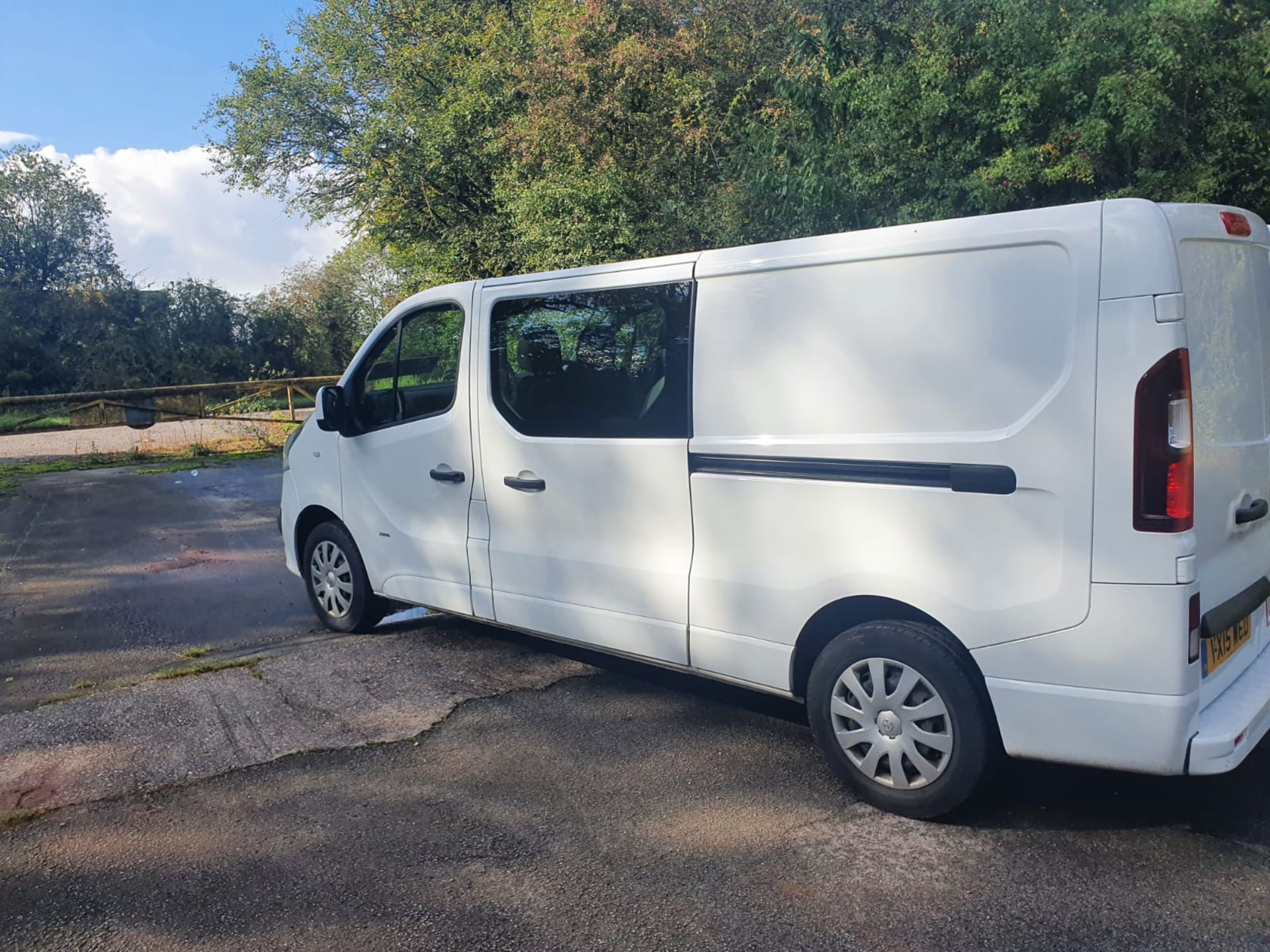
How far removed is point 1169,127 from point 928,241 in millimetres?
10687

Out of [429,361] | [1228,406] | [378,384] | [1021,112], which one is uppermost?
[1021,112]

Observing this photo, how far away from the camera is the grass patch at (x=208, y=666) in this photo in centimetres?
542

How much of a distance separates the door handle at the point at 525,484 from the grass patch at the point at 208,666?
1.88 meters

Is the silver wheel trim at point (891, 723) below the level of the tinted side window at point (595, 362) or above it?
below

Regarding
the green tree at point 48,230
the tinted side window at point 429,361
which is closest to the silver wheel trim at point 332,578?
the tinted side window at point 429,361

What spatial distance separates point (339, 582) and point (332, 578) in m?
0.06

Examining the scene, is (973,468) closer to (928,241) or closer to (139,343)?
(928,241)

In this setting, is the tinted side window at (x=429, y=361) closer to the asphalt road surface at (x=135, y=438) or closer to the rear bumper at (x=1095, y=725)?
the rear bumper at (x=1095, y=725)

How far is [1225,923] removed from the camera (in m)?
2.91

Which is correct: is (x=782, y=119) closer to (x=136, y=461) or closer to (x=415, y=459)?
(x=415, y=459)

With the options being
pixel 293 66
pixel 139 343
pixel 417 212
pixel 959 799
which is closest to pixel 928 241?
pixel 959 799

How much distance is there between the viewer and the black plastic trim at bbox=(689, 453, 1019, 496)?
129 inches

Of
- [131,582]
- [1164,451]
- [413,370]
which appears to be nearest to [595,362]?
[413,370]

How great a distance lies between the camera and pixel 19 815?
378 centimetres
